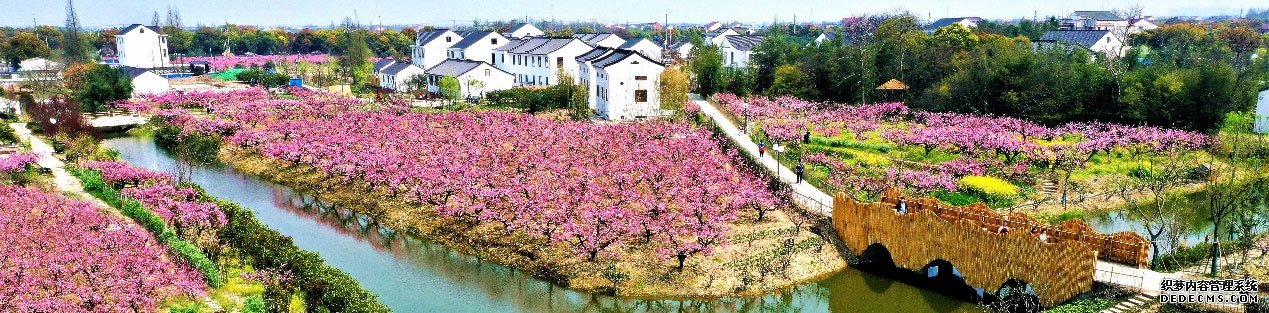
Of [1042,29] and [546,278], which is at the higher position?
[1042,29]

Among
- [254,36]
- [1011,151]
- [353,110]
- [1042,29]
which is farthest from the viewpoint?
[254,36]

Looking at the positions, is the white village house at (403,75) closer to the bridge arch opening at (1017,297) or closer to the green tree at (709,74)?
the green tree at (709,74)

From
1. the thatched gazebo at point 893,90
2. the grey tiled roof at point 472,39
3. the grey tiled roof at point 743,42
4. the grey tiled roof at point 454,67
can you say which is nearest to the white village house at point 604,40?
the grey tiled roof at point 472,39

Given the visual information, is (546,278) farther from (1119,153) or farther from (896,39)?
(896,39)


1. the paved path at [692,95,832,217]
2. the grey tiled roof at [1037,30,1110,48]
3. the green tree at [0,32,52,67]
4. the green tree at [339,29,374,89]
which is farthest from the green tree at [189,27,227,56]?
the grey tiled roof at [1037,30,1110,48]

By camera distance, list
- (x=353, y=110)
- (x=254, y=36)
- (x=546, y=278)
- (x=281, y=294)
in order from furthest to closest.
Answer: (x=254, y=36) < (x=353, y=110) < (x=546, y=278) < (x=281, y=294)

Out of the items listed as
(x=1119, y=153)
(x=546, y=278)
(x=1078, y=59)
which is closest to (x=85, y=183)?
(x=546, y=278)

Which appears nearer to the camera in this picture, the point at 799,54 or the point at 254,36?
the point at 799,54
